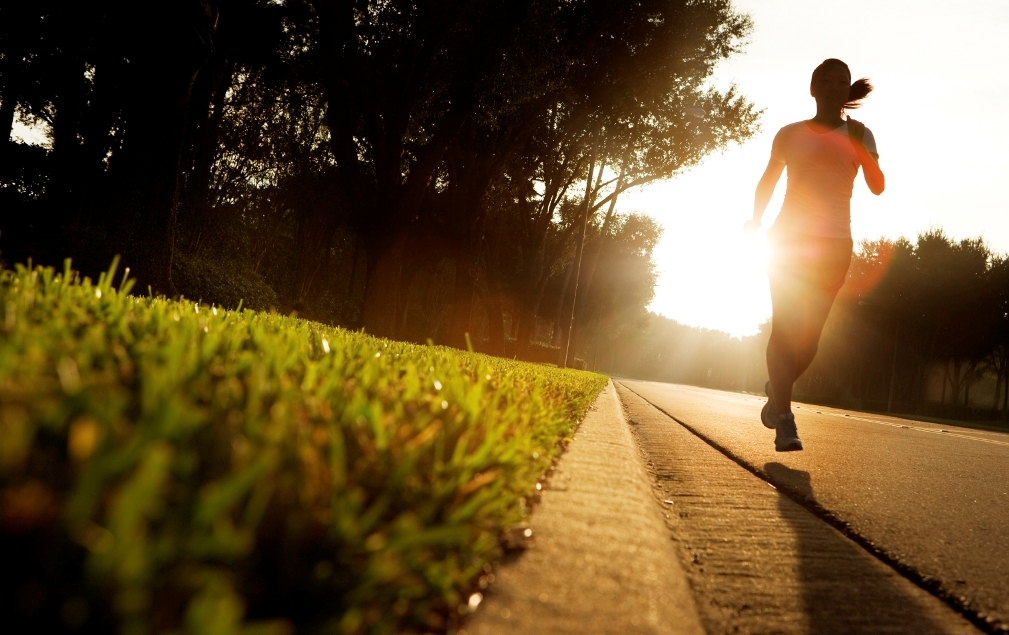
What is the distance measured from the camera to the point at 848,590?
6.68ft

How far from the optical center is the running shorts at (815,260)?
16.9 ft

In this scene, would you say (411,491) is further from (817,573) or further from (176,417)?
(817,573)

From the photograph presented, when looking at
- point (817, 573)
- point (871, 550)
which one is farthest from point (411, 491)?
point (871, 550)

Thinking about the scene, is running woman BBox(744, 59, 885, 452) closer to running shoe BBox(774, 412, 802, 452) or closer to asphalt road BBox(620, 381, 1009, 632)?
running shoe BBox(774, 412, 802, 452)

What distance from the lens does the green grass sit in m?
0.73

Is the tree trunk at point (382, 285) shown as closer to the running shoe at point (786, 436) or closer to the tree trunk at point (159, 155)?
the tree trunk at point (159, 155)

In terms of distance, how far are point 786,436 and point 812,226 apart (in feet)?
4.70

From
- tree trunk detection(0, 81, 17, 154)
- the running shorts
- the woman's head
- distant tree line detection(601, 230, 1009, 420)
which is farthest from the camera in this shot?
distant tree line detection(601, 230, 1009, 420)

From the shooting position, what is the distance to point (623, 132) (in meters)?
21.2

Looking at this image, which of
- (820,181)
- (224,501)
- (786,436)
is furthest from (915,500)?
(224,501)

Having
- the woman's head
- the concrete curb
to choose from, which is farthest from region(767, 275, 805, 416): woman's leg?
the concrete curb

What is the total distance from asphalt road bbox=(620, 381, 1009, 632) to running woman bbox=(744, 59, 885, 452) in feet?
1.87

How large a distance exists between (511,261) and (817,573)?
3419 cm

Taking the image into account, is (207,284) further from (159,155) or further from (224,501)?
(224,501)
